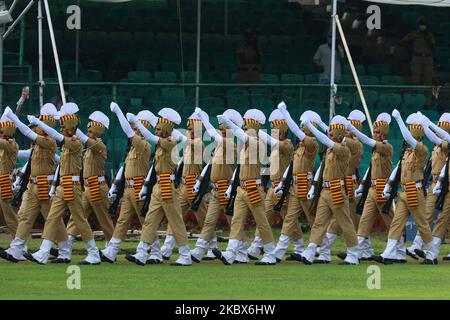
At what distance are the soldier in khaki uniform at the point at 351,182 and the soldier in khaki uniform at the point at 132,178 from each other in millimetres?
2708

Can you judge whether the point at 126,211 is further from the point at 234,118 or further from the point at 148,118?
the point at 234,118

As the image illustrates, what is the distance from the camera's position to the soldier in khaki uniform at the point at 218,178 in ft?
78.4

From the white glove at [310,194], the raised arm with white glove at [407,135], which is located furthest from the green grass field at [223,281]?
the raised arm with white glove at [407,135]

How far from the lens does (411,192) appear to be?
79.0 ft

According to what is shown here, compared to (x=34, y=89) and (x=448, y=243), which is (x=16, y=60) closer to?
(x=34, y=89)

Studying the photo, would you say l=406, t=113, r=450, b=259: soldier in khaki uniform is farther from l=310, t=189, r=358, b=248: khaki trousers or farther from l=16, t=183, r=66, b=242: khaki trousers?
l=16, t=183, r=66, b=242: khaki trousers

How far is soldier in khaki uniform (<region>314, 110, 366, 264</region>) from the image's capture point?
80.0ft

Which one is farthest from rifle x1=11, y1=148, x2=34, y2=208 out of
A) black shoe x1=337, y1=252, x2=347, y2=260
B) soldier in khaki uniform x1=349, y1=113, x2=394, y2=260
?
soldier in khaki uniform x1=349, y1=113, x2=394, y2=260

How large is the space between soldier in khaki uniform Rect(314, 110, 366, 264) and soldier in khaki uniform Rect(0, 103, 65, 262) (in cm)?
383

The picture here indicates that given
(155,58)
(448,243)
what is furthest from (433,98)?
(155,58)

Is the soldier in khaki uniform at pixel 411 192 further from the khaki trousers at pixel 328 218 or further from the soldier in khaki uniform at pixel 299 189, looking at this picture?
the soldier in khaki uniform at pixel 299 189

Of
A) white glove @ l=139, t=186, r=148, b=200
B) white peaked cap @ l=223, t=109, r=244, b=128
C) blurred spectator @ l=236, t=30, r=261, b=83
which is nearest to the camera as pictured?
white glove @ l=139, t=186, r=148, b=200

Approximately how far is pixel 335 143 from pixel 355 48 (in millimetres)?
10470

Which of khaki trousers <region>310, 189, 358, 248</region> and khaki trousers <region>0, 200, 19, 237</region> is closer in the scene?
khaki trousers <region>310, 189, 358, 248</region>
